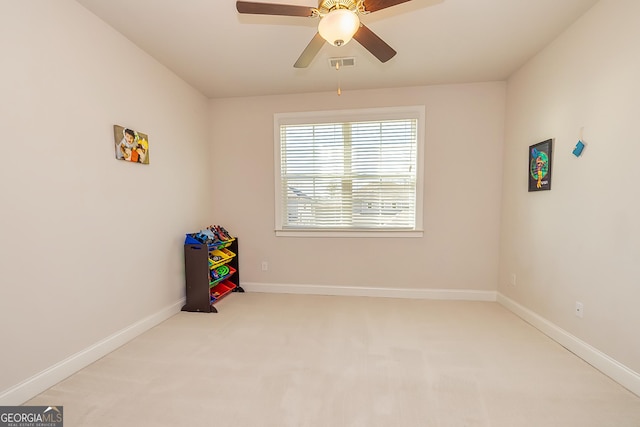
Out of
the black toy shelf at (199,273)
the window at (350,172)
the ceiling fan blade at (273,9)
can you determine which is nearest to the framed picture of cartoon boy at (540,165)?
the window at (350,172)

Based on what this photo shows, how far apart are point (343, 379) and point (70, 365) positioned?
6.32 ft

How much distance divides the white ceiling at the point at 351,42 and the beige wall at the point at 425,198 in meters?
0.30

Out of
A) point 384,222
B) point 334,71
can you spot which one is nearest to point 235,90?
point 334,71

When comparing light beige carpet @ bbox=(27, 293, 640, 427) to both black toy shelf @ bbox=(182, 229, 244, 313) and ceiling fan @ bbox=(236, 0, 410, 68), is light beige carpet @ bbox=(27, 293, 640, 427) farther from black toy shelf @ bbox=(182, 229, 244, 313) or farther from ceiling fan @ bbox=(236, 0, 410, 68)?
ceiling fan @ bbox=(236, 0, 410, 68)

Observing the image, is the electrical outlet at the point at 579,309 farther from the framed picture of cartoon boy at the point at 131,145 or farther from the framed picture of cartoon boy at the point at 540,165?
the framed picture of cartoon boy at the point at 131,145

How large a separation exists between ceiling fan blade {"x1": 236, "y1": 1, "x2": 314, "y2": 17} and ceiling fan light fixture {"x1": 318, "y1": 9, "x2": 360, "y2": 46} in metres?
0.17

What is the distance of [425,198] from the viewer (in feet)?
10.9

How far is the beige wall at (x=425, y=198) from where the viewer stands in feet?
10.5

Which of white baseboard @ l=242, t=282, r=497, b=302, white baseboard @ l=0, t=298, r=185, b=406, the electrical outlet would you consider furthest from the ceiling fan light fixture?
white baseboard @ l=242, t=282, r=497, b=302

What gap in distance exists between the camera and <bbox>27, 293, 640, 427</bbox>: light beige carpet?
4.89ft

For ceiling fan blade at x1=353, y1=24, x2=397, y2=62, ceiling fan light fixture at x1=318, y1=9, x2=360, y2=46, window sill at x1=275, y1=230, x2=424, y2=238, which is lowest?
window sill at x1=275, y1=230, x2=424, y2=238

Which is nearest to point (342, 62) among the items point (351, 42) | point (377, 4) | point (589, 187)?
point (351, 42)

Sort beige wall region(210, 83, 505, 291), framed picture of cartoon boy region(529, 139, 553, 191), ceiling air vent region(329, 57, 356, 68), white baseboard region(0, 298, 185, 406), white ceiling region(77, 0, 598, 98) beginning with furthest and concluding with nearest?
beige wall region(210, 83, 505, 291) < ceiling air vent region(329, 57, 356, 68) < framed picture of cartoon boy region(529, 139, 553, 191) < white ceiling region(77, 0, 598, 98) < white baseboard region(0, 298, 185, 406)

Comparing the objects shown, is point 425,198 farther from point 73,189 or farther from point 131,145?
point 73,189
